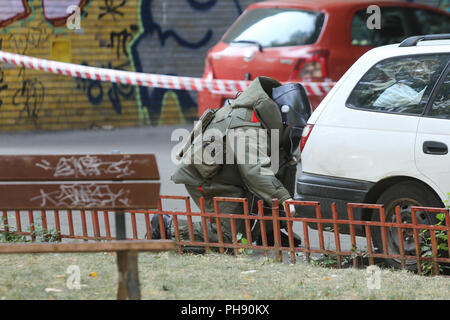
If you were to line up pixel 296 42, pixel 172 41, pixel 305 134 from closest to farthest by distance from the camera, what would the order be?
pixel 305 134 < pixel 296 42 < pixel 172 41

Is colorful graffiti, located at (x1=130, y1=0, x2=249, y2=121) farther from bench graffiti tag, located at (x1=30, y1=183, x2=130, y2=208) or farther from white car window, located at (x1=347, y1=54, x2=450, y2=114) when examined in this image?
bench graffiti tag, located at (x1=30, y1=183, x2=130, y2=208)

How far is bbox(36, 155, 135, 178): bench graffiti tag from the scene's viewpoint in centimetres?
471

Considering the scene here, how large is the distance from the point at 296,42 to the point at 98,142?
11.6 ft

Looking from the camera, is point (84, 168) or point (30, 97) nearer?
point (84, 168)

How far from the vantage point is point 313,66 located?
34.2 ft

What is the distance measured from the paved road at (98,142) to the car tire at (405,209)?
443 cm

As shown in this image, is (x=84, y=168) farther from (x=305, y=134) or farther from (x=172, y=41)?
(x=172, y=41)

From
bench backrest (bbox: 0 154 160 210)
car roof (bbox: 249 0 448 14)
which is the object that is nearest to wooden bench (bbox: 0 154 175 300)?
bench backrest (bbox: 0 154 160 210)

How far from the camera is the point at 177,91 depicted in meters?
14.8

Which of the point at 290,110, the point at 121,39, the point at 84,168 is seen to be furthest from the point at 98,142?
the point at 84,168

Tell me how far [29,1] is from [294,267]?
8.73 metres
